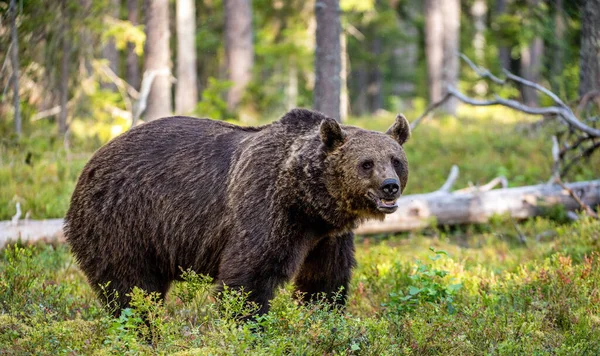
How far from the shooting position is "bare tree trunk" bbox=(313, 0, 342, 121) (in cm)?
1197

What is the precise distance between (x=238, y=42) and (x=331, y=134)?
14.8 metres

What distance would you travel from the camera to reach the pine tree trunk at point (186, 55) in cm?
1969

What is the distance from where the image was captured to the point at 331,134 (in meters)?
5.74

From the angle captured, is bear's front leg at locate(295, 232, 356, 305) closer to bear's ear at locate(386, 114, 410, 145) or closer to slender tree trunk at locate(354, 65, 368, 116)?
bear's ear at locate(386, 114, 410, 145)

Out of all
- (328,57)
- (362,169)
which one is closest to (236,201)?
(362,169)

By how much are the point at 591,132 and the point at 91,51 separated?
9.95 meters

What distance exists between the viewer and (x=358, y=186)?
559 cm

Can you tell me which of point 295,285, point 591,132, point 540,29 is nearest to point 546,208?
point 591,132

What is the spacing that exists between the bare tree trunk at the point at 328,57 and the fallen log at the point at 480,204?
2.29m

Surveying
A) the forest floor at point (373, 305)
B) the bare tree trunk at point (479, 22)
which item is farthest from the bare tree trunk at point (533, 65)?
the forest floor at point (373, 305)

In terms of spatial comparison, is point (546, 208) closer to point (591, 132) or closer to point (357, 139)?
point (591, 132)

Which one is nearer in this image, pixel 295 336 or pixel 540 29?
pixel 295 336

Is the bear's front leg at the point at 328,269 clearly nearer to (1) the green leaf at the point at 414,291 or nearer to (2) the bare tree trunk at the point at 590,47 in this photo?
(1) the green leaf at the point at 414,291

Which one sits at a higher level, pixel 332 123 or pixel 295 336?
pixel 332 123
